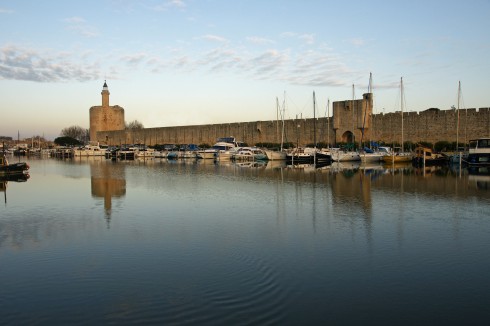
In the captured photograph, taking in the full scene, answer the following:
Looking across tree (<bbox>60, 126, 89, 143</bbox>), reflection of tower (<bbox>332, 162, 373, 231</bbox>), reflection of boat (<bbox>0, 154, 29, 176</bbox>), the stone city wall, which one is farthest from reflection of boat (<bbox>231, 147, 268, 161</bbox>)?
tree (<bbox>60, 126, 89, 143</bbox>)

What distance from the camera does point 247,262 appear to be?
507cm

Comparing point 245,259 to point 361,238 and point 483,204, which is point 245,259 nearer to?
point 361,238

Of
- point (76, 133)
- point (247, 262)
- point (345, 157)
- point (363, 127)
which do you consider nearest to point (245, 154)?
point (345, 157)

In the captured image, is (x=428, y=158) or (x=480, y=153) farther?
(x=428, y=158)

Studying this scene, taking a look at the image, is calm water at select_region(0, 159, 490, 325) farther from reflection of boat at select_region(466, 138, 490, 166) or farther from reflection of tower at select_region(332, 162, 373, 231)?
reflection of boat at select_region(466, 138, 490, 166)

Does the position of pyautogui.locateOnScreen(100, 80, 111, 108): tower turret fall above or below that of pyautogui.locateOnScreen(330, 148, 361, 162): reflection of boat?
above

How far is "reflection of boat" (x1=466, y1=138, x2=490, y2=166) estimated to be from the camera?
20.7 metres

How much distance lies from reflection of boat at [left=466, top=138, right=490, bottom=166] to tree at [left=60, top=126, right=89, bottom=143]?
242ft

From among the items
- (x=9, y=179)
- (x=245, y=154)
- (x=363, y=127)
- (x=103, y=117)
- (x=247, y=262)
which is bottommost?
(x=247, y=262)

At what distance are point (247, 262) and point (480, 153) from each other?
1889 cm

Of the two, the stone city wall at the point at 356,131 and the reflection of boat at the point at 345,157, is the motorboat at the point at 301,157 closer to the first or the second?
the reflection of boat at the point at 345,157

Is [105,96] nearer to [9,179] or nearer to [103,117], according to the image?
[103,117]

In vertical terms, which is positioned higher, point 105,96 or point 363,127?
point 105,96

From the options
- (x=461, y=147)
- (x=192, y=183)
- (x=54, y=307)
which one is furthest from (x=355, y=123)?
(x=54, y=307)
